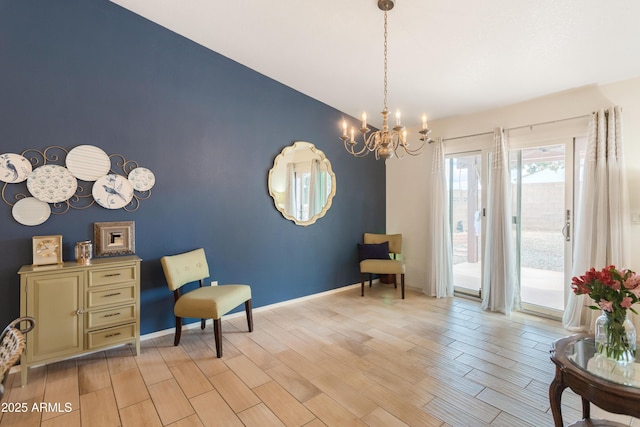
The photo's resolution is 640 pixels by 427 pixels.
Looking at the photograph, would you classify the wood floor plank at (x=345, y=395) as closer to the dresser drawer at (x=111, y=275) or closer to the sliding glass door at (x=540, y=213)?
the dresser drawer at (x=111, y=275)

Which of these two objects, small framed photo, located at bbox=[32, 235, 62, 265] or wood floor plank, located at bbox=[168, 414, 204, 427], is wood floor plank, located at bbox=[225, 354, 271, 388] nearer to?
wood floor plank, located at bbox=[168, 414, 204, 427]

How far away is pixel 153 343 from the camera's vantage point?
116 inches

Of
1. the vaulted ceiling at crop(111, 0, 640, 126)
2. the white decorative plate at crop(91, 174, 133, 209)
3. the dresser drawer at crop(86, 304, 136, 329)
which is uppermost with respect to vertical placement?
the vaulted ceiling at crop(111, 0, 640, 126)

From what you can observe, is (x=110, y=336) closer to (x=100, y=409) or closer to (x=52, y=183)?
(x=100, y=409)

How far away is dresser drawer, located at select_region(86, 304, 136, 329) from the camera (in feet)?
8.22

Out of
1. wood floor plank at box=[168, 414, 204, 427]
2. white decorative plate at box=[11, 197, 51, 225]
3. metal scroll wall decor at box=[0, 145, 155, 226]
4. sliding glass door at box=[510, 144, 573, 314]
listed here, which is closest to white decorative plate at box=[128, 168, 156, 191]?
metal scroll wall decor at box=[0, 145, 155, 226]

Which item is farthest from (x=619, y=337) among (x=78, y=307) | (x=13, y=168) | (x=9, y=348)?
(x=13, y=168)

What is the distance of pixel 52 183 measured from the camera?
8.48 ft

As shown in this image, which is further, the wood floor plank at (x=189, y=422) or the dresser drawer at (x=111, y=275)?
the dresser drawer at (x=111, y=275)

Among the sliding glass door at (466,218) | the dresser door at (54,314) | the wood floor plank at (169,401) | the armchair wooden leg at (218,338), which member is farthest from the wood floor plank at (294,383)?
the sliding glass door at (466,218)

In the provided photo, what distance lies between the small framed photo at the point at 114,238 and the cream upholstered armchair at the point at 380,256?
115 inches

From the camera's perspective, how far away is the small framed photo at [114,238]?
279cm

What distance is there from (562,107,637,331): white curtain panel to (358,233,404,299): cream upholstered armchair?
6.41 feet

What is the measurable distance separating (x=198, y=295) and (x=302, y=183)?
2.05 m
